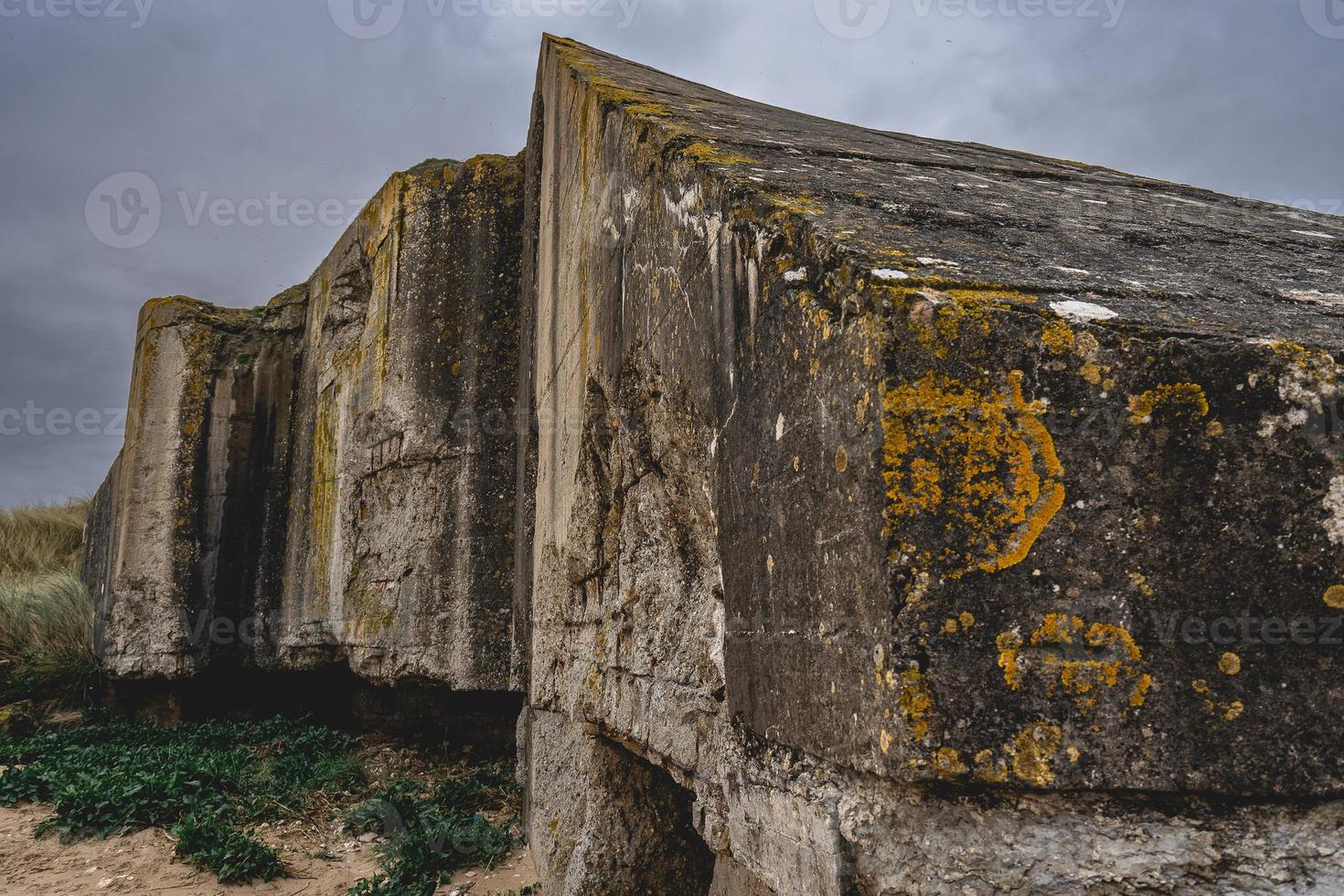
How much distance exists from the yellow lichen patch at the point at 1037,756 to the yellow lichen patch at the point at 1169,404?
41cm

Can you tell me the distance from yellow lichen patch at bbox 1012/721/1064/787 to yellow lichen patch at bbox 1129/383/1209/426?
0.41m

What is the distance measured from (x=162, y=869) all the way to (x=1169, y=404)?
4697 mm

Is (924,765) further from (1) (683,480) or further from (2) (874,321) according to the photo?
(1) (683,480)

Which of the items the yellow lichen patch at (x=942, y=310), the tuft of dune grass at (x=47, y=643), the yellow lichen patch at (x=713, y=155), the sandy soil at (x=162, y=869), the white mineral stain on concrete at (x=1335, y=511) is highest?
the yellow lichen patch at (x=713, y=155)

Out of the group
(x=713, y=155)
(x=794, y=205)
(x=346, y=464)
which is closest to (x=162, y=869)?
(x=346, y=464)

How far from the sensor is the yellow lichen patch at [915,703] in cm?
122

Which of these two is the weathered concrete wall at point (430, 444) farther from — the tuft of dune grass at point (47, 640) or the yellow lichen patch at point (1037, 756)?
the yellow lichen patch at point (1037, 756)

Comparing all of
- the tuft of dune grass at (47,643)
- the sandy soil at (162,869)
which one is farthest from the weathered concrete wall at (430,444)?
the tuft of dune grass at (47,643)

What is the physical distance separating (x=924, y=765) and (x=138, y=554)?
724cm

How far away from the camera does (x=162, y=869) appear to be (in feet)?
14.3

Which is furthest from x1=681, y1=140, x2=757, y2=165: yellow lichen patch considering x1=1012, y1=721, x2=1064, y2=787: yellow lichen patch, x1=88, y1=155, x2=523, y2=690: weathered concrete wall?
x1=88, y1=155, x2=523, y2=690: weathered concrete wall

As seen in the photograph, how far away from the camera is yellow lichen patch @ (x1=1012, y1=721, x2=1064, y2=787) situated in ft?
3.94

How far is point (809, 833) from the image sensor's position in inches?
60.6

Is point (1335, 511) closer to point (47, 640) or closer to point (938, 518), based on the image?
point (938, 518)
